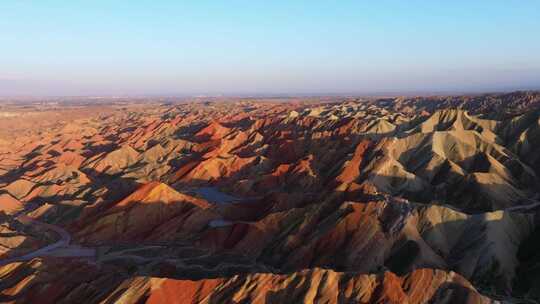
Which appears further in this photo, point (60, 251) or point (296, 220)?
point (60, 251)

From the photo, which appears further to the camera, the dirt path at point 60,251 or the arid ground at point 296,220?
the dirt path at point 60,251

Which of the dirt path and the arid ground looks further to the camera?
the dirt path

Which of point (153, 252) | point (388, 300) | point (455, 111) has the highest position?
point (455, 111)

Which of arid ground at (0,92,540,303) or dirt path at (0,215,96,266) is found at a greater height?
arid ground at (0,92,540,303)

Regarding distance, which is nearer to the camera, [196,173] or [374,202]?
[374,202]

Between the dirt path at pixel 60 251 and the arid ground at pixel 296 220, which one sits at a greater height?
the arid ground at pixel 296 220

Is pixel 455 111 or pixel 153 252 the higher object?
pixel 455 111

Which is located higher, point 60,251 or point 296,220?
point 296,220

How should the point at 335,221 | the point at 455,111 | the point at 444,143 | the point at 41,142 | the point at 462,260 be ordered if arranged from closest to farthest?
the point at 462,260
the point at 335,221
the point at 444,143
the point at 455,111
the point at 41,142

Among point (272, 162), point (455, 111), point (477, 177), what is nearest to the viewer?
point (477, 177)

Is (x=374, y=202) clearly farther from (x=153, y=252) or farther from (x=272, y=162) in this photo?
(x=272, y=162)

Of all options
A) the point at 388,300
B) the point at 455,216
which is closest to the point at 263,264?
the point at 388,300
